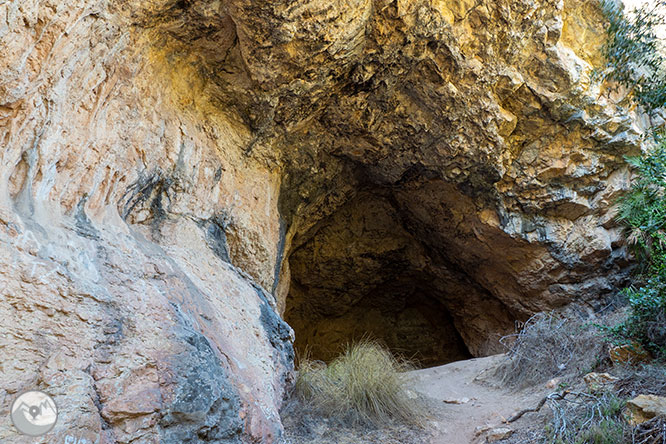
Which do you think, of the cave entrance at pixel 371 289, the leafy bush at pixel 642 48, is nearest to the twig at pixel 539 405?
the leafy bush at pixel 642 48

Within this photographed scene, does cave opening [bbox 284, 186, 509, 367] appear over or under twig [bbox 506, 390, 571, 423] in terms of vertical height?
over

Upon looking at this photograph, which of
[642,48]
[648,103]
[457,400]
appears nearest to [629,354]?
[457,400]

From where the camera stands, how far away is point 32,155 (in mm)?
2785

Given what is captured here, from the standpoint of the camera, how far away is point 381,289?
10469 millimetres

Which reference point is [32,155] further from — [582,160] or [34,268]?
[582,160]

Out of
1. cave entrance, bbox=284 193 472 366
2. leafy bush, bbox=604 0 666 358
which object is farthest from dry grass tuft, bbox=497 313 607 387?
cave entrance, bbox=284 193 472 366

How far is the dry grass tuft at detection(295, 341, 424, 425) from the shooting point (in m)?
3.78

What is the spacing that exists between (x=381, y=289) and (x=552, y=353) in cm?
543

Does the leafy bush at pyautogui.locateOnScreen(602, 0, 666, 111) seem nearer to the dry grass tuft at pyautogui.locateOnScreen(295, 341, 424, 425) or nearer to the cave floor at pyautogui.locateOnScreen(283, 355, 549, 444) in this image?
the cave floor at pyautogui.locateOnScreen(283, 355, 549, 444)

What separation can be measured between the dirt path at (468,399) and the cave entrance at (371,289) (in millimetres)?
2466

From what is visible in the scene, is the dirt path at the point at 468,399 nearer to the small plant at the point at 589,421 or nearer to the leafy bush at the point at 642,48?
the small plant at the point at 589,421

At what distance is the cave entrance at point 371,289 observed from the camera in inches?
357

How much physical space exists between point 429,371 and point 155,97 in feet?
18.5

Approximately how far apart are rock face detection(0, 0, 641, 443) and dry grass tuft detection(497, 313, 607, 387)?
7.37 ft
